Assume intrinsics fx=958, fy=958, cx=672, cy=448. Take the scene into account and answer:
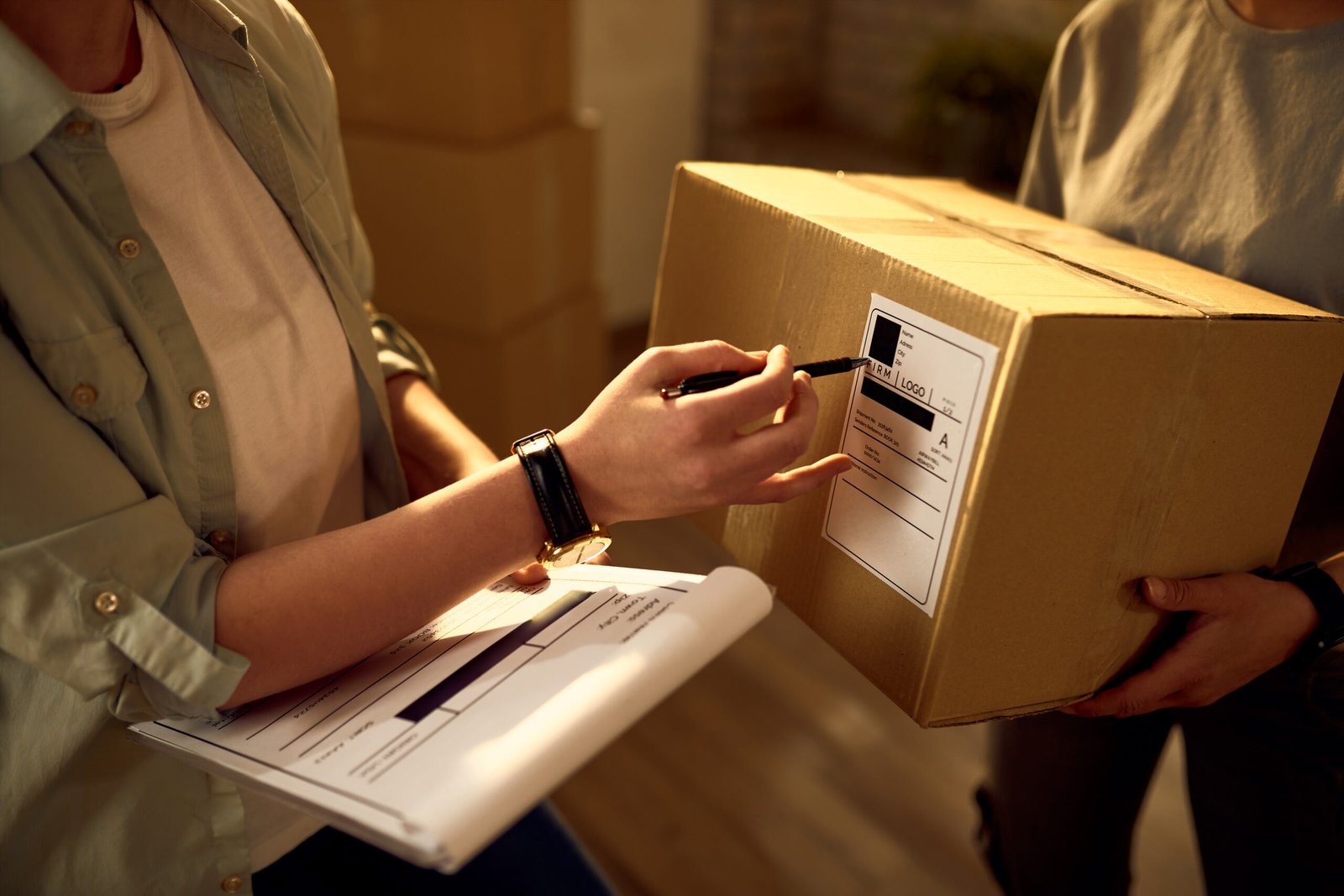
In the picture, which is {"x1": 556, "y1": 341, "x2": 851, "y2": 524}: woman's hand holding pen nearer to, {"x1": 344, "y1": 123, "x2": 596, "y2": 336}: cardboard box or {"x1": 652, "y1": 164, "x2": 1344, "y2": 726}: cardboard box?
{"x1": 652, "y1": 164, "x2": 1344, "y2": 726}: cardboard box

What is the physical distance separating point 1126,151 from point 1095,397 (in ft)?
1.43

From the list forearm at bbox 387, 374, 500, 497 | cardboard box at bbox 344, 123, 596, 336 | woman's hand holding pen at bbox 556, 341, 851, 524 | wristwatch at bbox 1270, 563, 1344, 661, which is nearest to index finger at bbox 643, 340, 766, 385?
woman's hand holding pen at bbox 556, 341, 851, 524

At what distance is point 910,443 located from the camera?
0.62 meters

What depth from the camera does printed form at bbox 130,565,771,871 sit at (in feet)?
1.59

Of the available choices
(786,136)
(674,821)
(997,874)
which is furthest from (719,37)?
(997,874)

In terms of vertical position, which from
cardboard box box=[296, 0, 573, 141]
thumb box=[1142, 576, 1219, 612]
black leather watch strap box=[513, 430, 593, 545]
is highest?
cardboard box box=[296, 0, 573, 141]

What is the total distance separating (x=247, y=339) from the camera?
70 cm

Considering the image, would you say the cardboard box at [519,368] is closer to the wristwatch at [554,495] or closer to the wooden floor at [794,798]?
the wooden floor at [794,798]

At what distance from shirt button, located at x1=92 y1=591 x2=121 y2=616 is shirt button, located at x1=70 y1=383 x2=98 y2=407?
111mm

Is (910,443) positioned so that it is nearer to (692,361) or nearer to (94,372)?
(692,361)

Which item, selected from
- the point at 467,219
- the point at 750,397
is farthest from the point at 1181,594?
the point at 467,219

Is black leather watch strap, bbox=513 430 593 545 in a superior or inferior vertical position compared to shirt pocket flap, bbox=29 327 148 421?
inferior

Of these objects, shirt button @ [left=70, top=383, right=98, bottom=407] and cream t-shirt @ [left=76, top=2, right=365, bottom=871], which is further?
cream t-shirt @ [left=76, top=2, right=365, bottom=871]

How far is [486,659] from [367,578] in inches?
3.6
